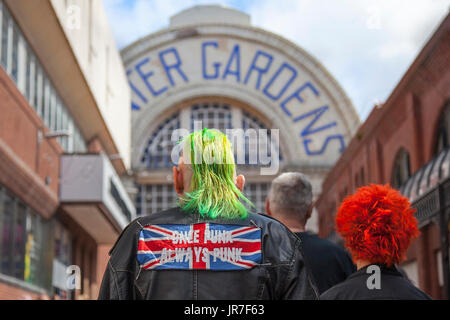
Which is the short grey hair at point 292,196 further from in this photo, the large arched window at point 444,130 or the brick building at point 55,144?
the large arched window at point 444,130

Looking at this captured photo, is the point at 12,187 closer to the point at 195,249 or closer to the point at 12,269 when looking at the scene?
the point at 12,269

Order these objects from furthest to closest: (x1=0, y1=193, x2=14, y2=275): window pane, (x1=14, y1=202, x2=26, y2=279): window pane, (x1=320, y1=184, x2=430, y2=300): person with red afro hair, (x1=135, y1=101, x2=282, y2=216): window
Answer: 1. (x1=135, y1=101, x2=282, y2=216): window
2. (x1=14, y1=202, x2=26, y2=279): window pane
3. (x1=0, y1=193, x2=14, y2=275): window pane
4. (x1=320, y1=184, x2=430, y2=300): person with red afro hair

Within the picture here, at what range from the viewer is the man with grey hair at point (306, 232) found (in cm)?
520

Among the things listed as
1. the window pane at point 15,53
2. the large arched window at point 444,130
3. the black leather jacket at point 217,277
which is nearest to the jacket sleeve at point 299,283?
the black leather jacket at point 217,277

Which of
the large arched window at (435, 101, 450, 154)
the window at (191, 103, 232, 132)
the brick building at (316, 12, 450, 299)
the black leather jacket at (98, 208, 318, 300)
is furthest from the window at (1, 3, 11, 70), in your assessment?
the window at (191, 103, 232, 132)

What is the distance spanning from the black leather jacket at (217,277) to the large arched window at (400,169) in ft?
70.3

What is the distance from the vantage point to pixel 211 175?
3.12 m

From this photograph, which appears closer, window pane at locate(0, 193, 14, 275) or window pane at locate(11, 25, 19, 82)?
window pane at locate(0, 193, 14, 275)

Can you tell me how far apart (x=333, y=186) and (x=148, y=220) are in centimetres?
3546

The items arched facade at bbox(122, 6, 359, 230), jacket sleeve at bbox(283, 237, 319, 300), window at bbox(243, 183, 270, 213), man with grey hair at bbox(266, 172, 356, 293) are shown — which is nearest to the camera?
jacket sleeve at bbox(283, 237, 319, 300)

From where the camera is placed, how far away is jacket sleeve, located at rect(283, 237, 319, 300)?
2893 mm

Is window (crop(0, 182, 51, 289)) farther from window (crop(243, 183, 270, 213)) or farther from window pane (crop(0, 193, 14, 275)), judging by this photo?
window (crop(243, 183, 270, 213))

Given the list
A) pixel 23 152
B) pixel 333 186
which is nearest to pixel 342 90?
pixel 333 186

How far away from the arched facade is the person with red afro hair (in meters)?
44.5
